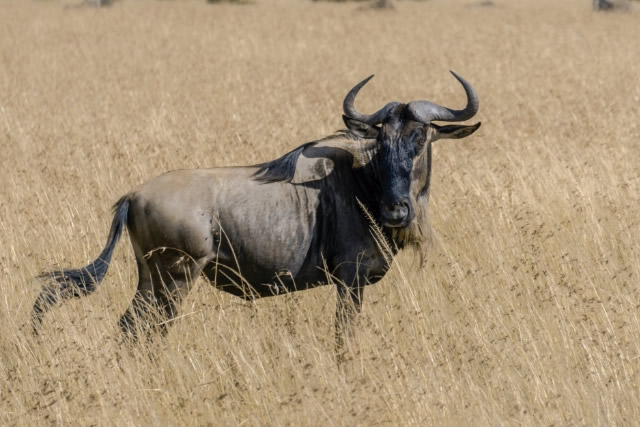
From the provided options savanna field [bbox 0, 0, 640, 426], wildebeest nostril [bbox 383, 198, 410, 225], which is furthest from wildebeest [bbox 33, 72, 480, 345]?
savanna field [bbox 0, 0, 640, 426]

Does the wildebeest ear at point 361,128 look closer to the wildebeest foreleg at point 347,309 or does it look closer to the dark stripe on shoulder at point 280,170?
the dark stripe on shoulder at point 280,170

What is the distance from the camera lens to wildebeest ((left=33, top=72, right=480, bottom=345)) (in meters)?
5.11

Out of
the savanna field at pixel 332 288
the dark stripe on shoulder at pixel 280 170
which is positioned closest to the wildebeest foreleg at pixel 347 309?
the savanna field at pixel 332 288

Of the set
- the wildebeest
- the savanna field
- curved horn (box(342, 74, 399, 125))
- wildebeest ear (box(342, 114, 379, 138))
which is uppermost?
curved horn (box(342, 74, 399, 125))

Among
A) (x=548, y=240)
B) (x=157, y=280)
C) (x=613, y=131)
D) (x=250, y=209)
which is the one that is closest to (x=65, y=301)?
(x=157, y=280)

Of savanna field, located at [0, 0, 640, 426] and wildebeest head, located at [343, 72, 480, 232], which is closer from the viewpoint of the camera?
savanna field, located at [0, 0, 640, 426]

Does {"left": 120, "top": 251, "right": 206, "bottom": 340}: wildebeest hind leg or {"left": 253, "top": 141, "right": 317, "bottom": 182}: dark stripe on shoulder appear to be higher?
{"left": 253, "top": 141, "right": 317, "bottom": 182}: dark stripe on shoulder

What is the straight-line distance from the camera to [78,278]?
17.4ft

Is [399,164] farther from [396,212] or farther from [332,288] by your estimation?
[332,288]

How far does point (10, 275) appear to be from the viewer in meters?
5.78

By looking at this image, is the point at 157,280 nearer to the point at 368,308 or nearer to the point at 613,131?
the point at 368,308

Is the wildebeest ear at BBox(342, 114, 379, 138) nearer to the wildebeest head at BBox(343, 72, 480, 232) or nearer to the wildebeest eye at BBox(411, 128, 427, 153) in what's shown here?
the wildebeest head at BBox(343, 72, 480, 232)

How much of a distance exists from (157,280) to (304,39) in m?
18.0

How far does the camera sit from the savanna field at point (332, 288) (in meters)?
4.31
